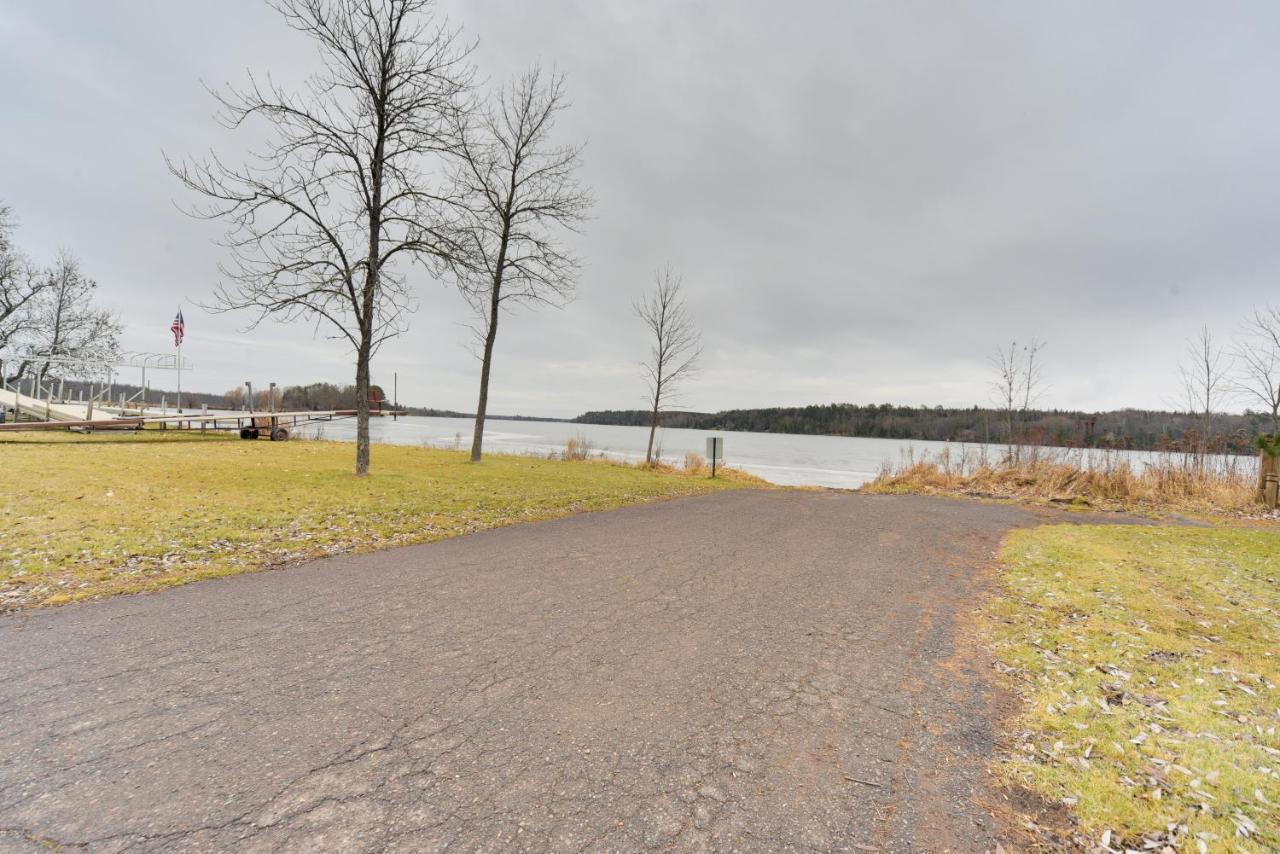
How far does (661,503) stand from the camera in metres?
13.6

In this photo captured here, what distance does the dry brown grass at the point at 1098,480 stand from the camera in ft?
53.6

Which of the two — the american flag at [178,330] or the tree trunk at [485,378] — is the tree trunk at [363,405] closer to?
the tree trunk at [485,378]

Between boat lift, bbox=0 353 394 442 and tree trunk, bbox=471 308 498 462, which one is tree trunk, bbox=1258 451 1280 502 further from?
boat lift, bbox=0 353 394 442

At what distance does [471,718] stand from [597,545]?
→ 4.99 m

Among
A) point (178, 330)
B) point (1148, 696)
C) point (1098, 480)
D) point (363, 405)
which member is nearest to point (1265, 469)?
point (1098, 480)

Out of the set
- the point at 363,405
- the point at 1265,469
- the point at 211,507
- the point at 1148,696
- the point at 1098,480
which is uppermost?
the point at 363,405

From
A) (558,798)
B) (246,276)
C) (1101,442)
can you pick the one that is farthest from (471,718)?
(1101,442)

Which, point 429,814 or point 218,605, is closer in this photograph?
point 429,814

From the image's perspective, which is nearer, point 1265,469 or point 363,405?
point 363,405

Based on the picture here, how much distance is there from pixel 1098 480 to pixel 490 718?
22.6 meters

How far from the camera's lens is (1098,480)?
18.2 m

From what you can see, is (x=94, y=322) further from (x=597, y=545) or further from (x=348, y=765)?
(x=348, y=765)

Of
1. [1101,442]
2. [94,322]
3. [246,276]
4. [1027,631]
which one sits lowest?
[1027,631]

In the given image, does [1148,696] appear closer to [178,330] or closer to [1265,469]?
[1265,469]
